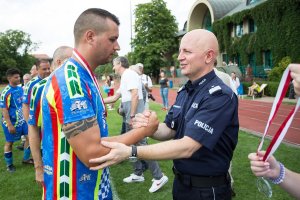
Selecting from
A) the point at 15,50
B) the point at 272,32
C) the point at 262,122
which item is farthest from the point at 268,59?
the point at 15,50

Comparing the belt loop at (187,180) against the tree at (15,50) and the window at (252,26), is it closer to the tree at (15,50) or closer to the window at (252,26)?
the window at (252,26)

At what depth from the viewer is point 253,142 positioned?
8.70m

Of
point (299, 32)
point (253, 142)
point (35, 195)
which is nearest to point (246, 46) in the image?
point (299, 32)

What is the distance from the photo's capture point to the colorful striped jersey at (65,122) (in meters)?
2.06

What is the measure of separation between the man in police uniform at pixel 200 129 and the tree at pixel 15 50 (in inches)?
3135

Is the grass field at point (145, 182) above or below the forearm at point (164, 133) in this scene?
below

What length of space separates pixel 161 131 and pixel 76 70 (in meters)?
1.14

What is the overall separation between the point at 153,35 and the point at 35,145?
50.4 metres

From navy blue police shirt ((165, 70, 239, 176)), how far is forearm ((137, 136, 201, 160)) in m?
0.06

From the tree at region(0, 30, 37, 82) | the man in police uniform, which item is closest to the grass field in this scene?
the man in police uniform

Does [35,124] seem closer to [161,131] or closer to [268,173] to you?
[161,131]

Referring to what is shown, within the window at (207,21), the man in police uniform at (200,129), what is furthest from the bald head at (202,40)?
the window at (207,21)

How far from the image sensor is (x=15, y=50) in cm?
8188

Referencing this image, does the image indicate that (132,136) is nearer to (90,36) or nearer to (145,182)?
(90,36)
